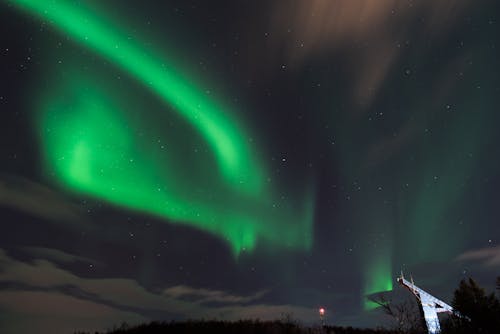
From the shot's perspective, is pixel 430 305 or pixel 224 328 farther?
pixel 430 305

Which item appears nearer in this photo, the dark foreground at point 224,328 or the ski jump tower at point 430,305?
the dark foreground at point 224,328

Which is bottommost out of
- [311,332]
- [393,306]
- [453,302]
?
[311,332]

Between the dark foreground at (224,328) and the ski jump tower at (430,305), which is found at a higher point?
the ski jump tower at (430,305)

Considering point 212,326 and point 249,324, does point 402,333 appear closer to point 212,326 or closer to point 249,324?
point 249,324

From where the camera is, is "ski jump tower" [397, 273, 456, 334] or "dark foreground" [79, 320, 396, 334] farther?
"ski jump tower" [397, 273, 456, 334]

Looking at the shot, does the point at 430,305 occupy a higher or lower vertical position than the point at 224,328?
higher

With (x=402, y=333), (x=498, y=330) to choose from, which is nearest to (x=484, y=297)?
(x=498, y=330)

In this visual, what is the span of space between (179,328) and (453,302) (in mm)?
27122

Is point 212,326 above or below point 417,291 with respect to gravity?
below

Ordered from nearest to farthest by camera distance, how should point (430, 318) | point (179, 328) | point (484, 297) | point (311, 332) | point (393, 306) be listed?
point (311, 332), point (179, 328), point (393, 306), point (484, 297), point (430, 318)

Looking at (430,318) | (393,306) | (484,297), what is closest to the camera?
(393,306)

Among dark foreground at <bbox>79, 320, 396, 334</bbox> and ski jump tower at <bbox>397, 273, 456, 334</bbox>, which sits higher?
ski jump tower at <bbox>397, 273, 456, 334</bbox>

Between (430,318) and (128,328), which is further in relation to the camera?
(430,318)

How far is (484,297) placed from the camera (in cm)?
3083
